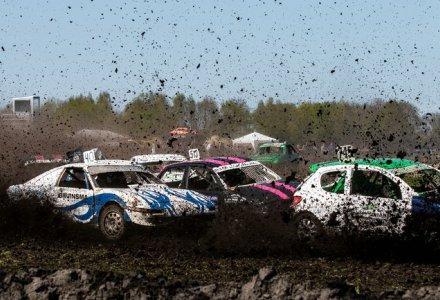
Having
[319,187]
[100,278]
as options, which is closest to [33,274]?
[100,278]

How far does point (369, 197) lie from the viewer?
38.8ft

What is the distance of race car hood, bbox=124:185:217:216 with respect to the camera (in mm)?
12852

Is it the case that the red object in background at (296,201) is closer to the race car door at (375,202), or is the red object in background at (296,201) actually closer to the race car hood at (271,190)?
the race car hood at (271,190)

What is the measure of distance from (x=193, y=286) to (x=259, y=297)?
0.72 metres

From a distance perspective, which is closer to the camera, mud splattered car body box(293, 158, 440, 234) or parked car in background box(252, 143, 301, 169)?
mud splattered car body box(293, 158, 440, 234)

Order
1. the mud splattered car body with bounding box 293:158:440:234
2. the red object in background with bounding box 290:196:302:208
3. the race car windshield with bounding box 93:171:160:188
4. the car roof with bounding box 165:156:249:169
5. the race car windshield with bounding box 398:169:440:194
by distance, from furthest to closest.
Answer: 1. the car roof with bounding box 165:156:249:169
2. the race car windshield with bounding box 93:171:160:188
3. the red object in background with bounding box 290:196:302:208
4. the race car windshield with bounding box 398:169:440:194
5. the mud splattered car body with bounding box 293:158:440:234

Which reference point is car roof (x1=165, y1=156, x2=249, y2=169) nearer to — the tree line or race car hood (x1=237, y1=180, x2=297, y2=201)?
race car hood (x1=237, y1=180, x2=297, y2=201)

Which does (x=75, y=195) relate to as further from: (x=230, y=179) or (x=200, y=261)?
(x=200, y=261)

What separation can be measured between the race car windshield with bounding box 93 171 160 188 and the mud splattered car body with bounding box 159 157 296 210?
2.66 feet

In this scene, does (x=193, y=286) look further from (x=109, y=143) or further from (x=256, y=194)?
(x=109, y=143)

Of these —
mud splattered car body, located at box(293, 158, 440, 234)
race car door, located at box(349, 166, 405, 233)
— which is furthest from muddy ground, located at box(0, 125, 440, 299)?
mud splattered car body, located at box(293, 158, 440, 234)

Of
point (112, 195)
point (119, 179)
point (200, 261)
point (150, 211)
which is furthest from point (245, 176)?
point (200, 261)

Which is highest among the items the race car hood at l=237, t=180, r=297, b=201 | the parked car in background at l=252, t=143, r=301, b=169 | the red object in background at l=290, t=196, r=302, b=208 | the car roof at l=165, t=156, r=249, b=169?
the parked car in background at l=252, t=143, r=301, b=169

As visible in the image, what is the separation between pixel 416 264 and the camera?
9.95 metres
